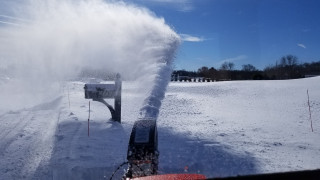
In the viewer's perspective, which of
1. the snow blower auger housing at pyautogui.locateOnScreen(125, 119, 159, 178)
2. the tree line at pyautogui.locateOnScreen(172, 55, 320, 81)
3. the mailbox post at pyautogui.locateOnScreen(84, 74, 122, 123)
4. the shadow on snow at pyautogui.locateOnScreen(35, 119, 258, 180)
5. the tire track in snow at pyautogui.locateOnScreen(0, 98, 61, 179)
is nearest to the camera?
the snow blower auger housing at pyautogui.locateOnScreen(125, 119, 159, 178)

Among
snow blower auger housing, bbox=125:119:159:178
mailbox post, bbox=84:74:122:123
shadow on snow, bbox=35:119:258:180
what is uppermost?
mailbox post, bbox=84:74:122:123

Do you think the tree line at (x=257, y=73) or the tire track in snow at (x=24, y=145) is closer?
the tire track in snow at (x=24, y=145)

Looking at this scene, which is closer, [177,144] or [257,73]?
[177,144]

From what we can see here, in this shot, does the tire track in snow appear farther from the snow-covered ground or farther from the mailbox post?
the mailbox post

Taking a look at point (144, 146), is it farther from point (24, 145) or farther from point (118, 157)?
point (24, 145)

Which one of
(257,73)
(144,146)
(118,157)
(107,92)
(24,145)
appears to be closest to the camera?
(144,146)

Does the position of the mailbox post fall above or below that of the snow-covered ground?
above

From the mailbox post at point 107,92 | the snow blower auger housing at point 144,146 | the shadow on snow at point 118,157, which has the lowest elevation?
the shadow on snow at point 118,157

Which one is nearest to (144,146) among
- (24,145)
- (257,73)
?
(24,145)

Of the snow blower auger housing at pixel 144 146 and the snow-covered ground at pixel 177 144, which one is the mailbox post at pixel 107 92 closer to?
the snow-covered ground at pixel 177 144

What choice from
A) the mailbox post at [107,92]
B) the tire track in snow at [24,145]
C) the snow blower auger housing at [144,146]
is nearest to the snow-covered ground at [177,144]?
the tire track in snow at [24,145]

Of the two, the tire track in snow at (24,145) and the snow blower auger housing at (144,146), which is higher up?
the snow blower auger housing at (144,146)

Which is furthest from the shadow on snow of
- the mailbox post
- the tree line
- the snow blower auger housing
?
the tree line

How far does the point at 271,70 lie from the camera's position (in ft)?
171
